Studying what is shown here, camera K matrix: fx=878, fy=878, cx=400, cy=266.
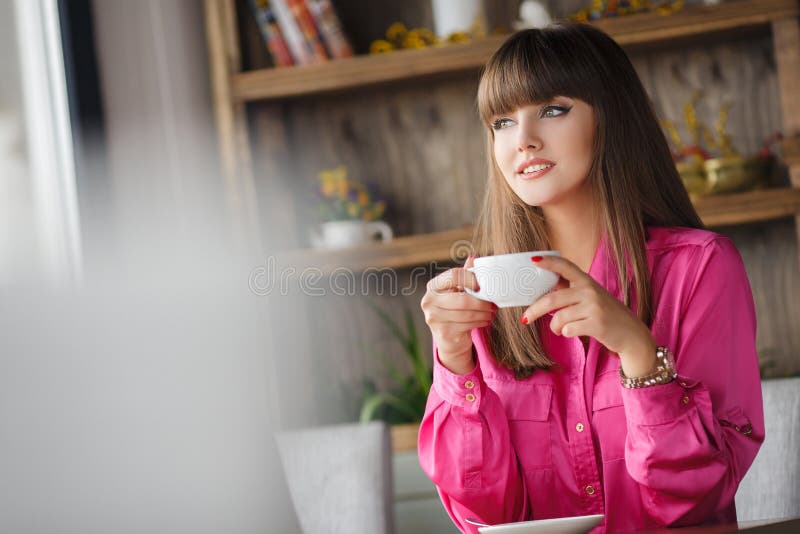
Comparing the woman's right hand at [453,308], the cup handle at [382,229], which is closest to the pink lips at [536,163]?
the woman's right hand at [453,308]

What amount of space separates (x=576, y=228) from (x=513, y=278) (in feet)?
1.61

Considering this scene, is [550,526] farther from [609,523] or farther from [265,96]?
[265,96]

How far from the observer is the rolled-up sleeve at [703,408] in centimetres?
106

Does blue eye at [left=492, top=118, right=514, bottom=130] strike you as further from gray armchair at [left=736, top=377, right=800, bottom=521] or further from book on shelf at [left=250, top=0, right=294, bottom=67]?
book on shelf at [left=250, top=0, right=294, bottom=67]

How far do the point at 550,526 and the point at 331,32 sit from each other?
206 centimetres

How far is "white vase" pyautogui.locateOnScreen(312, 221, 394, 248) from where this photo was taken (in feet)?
8.46

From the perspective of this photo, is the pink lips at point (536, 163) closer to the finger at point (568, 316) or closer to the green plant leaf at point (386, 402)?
the finger at point (568, 316)

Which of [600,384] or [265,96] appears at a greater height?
[265,96]

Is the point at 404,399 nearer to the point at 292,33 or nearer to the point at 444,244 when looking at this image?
the point at 444,244

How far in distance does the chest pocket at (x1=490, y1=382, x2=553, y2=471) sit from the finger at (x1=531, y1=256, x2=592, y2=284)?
1.17 ft

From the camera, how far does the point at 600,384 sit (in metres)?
1.25

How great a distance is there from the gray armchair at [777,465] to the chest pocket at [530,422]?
39cm

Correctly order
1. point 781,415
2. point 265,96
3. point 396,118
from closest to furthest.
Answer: point 781,415 < point 265,96 < point 396,118

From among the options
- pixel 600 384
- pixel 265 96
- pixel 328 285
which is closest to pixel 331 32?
pixel 265 96
